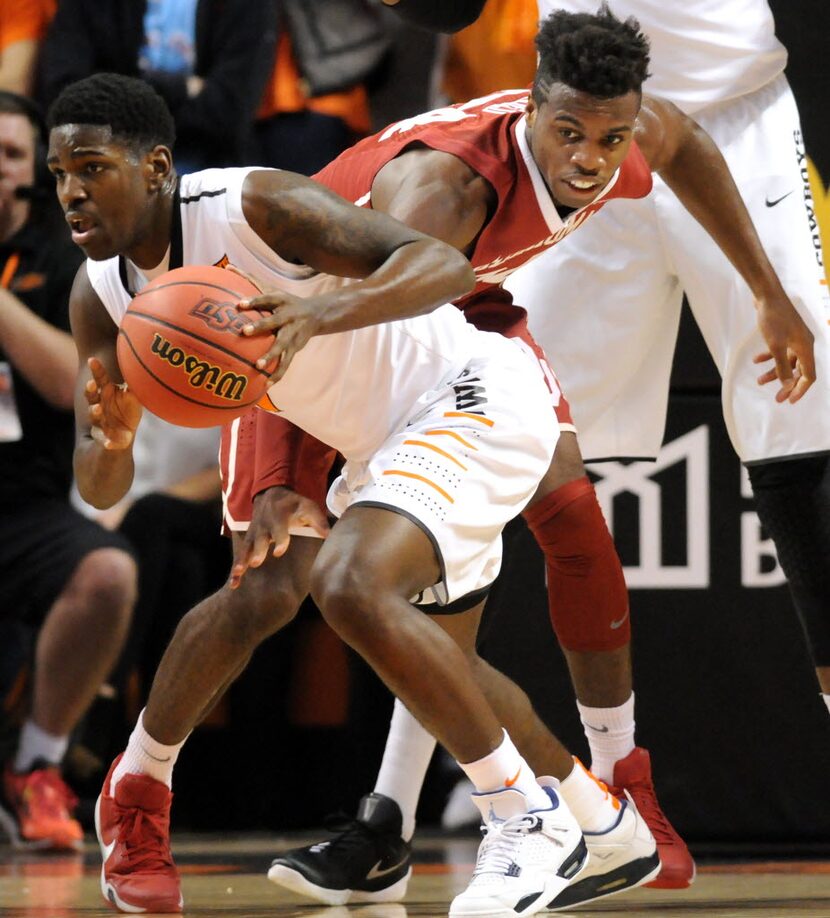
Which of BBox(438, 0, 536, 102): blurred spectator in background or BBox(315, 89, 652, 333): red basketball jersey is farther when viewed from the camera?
BBox(438, 0, 536, 102): blurred spectator in background

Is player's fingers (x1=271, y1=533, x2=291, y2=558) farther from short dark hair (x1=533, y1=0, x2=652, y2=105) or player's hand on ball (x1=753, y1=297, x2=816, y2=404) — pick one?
player's hand on ball (x1=753, y1=297, x2=816, y2=404)

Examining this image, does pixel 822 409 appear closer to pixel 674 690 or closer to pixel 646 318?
pixel 646 318

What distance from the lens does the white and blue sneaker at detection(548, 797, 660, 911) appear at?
3.45 metres

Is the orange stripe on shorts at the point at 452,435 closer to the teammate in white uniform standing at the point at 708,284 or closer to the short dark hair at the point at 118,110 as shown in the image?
the short dark hair at the point at 118,110

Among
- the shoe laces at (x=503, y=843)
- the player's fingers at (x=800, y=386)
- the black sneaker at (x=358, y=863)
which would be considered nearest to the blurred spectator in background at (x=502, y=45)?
the player's fingers at (x=800, y=386)

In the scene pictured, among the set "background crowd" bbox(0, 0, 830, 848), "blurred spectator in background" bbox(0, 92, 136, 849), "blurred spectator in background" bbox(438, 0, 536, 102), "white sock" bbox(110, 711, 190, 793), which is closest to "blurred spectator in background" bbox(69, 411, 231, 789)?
"background crowd" bbox(0, 0, 830, 848)

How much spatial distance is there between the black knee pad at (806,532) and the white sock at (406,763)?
0.88 metres

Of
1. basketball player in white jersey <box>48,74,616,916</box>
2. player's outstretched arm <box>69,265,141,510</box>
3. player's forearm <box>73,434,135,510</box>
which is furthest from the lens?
player's forearm <box>73,434,135,510</box>

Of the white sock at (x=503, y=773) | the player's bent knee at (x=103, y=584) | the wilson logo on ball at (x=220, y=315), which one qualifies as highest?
the wilson logo on ball at (x=220, y=315)

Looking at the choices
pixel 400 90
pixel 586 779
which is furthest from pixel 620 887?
pixel 400 90

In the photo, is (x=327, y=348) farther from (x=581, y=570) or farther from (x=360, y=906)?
(x=360, y=906)

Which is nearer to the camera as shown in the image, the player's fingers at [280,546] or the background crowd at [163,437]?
the player's fingers at [280,546]

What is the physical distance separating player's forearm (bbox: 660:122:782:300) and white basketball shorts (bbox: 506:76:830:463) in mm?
156

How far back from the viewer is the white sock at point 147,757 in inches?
138
